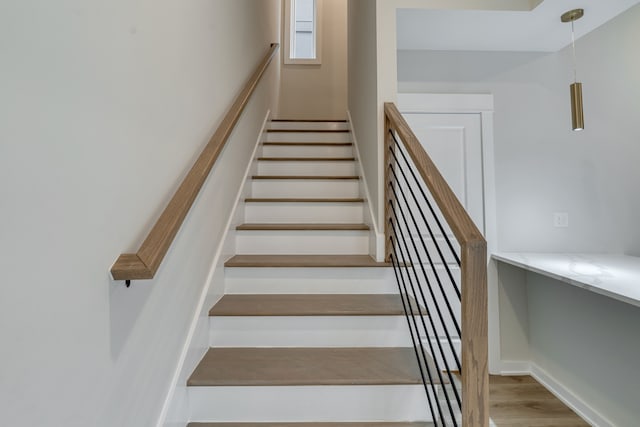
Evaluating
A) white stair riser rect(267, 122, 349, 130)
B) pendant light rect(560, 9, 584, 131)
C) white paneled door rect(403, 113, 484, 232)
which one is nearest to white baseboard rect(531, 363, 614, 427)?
white paneled door rect(403, 113, 484, 232)

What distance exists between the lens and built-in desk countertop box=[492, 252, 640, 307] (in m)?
1.54

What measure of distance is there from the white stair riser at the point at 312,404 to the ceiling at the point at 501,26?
6.67 ft

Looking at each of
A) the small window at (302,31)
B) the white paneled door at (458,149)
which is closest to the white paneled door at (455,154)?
the white paneled door at (458,149)

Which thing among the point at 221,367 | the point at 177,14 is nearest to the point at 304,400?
the point at 221,367

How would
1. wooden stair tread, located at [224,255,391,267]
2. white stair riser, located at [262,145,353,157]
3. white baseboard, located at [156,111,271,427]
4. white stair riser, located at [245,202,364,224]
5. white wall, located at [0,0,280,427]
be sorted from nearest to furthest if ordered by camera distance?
white wall, located at [0,0,280,427]
white baseboard, located at [156,111,271,427]
wooden stair tread, located at [224,255,391,267]
white stair riser, located at [245,202,364,224]
white stair riser, located at [262,145,353,157]

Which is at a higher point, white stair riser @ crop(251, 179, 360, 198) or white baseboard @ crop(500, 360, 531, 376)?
white stair riser @ crop(251, 179, 360, 198)

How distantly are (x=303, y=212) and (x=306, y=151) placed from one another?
0.94 m

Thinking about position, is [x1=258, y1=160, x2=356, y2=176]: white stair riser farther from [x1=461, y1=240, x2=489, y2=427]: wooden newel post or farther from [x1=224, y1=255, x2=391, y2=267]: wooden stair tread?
[x1=461, y1=240, x2=489, y2=427]: wooden newel post

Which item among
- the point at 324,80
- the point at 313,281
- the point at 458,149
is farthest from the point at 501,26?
the point at 324,80

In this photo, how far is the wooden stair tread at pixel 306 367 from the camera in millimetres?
1239

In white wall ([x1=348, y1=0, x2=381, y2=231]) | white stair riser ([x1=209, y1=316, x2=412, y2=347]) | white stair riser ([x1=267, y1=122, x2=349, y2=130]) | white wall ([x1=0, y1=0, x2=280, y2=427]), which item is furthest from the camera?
white stair riser ([x1=267, y1=122, x2=349, y2=130])

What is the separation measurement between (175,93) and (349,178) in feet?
5.04

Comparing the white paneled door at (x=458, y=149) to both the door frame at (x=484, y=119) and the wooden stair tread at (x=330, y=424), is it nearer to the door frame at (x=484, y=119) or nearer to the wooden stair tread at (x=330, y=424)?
the door frame at (x=484, y=119)

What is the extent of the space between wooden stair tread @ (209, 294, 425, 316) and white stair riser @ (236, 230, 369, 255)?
37 centimetres
